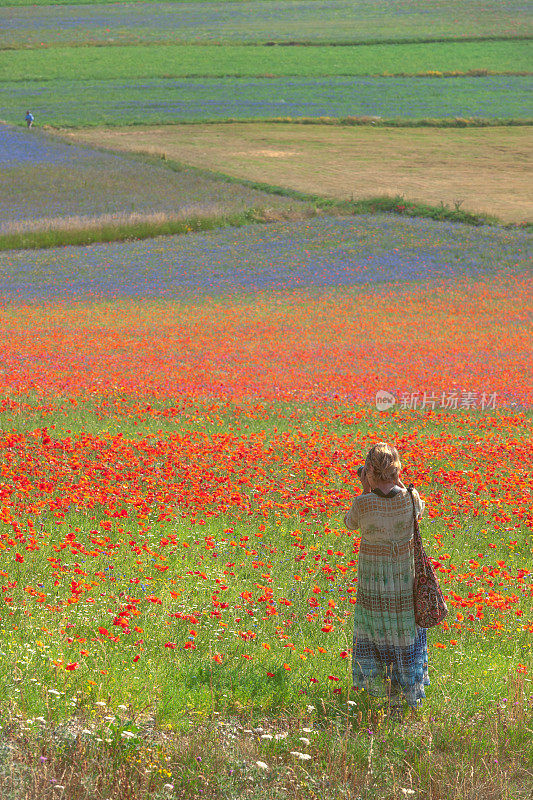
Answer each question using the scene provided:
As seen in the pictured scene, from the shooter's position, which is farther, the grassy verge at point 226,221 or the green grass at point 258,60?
the green grass at point 258,60

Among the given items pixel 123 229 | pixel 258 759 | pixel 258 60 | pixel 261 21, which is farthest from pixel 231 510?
pixel 261 21

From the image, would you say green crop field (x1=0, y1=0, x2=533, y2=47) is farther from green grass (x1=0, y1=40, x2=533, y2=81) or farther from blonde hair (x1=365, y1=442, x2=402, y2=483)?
blonde hair (x1=365, y1=442, x2=402, y2=483)

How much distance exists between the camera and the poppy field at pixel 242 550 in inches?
212

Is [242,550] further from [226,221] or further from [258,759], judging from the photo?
[226,221]

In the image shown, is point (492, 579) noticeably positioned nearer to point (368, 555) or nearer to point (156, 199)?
point (368, 555)

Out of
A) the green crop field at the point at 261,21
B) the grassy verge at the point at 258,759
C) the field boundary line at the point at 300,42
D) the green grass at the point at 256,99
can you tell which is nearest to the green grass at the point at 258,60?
the field boundary line at the point at 300,42

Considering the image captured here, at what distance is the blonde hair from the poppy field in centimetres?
167

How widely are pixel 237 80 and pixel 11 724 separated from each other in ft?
295

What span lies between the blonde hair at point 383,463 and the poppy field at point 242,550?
1670mm

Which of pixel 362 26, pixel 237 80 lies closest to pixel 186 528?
pixel 237 80

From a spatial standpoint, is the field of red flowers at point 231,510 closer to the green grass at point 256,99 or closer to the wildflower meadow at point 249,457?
the wildflower meadow at point 249,457

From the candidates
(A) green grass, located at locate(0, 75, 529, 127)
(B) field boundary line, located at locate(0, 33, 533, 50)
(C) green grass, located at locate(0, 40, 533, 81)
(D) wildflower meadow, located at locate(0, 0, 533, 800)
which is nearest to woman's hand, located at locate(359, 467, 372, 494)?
(D) wildflower meadow, located at locate(0, 0, 533, 800)

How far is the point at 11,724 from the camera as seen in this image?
16.8 feet

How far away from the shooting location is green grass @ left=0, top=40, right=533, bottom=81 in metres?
90.9
